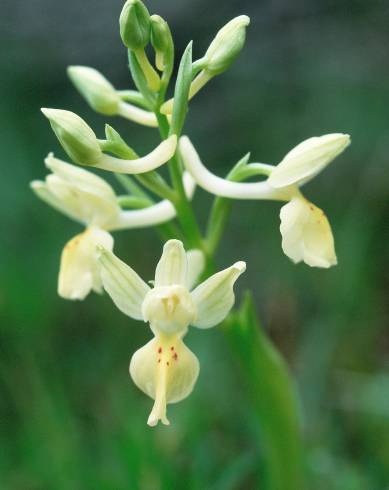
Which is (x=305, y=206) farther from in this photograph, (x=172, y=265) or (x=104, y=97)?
(x=104, y=97)

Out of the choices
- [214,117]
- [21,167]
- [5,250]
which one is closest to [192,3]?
[214,117]

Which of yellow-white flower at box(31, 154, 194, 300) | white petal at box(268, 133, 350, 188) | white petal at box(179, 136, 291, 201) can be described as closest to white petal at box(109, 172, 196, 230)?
yellow-white flower at box(31, 154, 194, 300)

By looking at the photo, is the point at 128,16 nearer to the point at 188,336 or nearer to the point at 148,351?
the point at 148,351

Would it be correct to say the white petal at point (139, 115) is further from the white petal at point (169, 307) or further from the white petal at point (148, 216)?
the white petal at point (169, 307)

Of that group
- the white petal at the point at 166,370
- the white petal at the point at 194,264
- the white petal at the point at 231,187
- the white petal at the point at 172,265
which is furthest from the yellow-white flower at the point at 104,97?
the white petal at the point at 166,370

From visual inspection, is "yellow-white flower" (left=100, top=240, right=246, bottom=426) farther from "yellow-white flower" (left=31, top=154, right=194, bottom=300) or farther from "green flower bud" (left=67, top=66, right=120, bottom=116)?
"green flower bud" (left=67, top=66, right=120, bottom=116)
